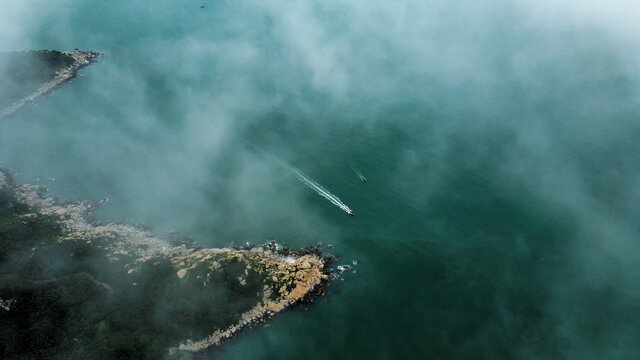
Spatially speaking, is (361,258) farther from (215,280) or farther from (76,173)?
(76,173)

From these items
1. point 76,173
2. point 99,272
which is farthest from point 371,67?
point 99,272

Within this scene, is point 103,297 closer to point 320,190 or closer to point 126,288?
point 126,288

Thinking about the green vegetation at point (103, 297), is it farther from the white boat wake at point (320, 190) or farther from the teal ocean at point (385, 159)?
the white boat wake at point (320, 190)

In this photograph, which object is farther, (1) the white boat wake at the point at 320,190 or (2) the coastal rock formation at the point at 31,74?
(2) the coastal rock formation at the point at 31,74

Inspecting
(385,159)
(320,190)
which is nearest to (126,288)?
(320,190)

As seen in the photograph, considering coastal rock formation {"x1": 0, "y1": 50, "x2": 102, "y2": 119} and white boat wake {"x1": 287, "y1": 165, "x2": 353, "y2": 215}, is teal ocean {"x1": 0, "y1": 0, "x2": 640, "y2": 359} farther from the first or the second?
coastal rock formation {"x1": 0, "y1": 50, "x2": 102, "y2": 119}

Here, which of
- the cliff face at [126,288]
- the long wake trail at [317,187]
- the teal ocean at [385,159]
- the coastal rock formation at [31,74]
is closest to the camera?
the cliff face at [126,288]

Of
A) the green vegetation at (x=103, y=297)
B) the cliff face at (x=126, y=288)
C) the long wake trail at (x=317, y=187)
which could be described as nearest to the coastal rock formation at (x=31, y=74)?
the cliff face at (x=126, y=288)
